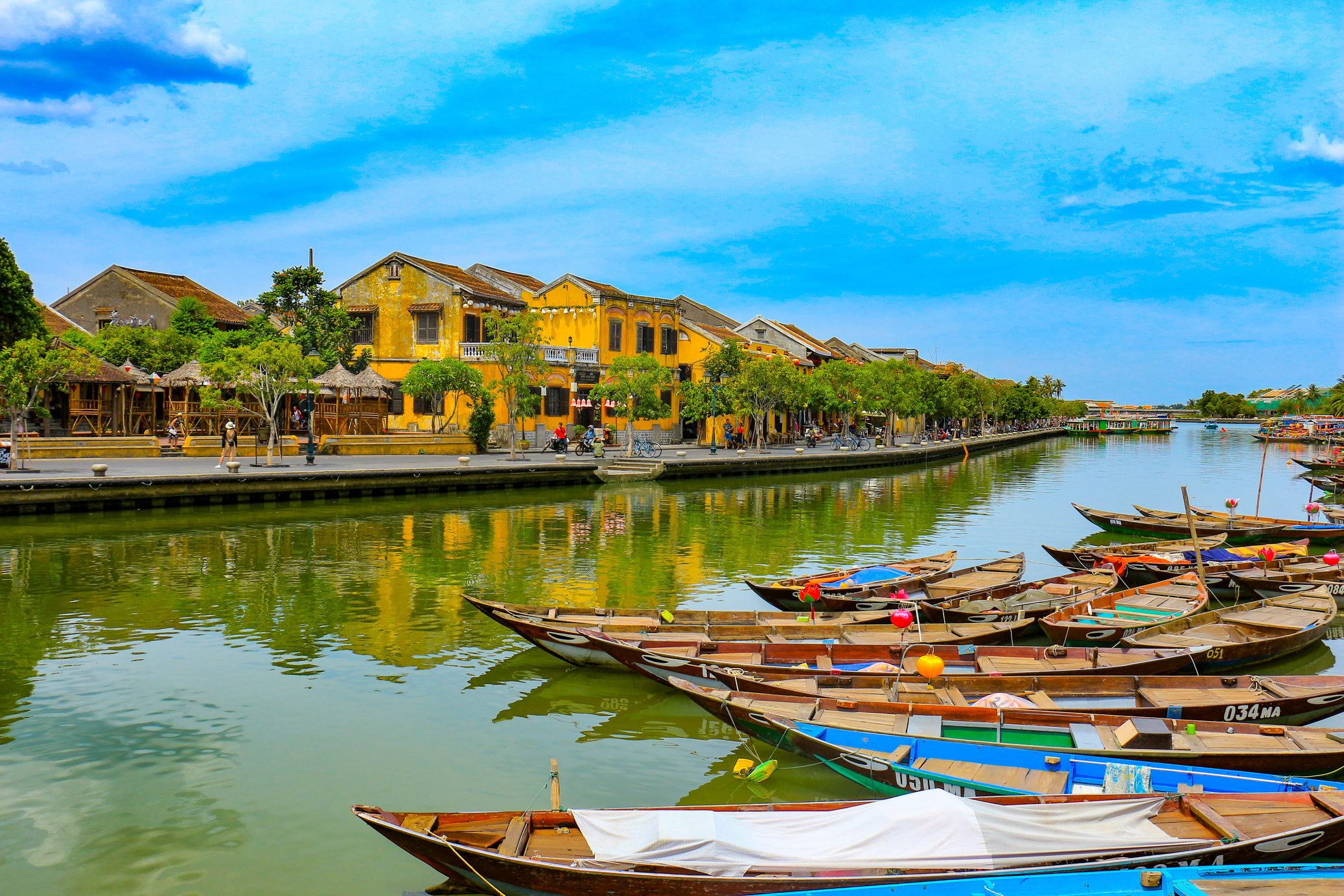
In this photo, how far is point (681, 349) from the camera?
54.7 meters

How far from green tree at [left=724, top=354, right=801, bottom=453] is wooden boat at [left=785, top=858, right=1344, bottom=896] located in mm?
42660

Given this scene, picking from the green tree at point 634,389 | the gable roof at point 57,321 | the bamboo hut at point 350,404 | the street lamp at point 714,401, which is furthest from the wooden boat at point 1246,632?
the gable roof at point 57,321

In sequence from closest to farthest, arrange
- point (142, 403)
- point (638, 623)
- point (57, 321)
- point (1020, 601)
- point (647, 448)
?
point (638, 623) → point (1020, 601) → point (142, 403) → point (57, 321) → point (647, 448)

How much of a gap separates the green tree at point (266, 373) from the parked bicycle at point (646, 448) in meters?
16.2

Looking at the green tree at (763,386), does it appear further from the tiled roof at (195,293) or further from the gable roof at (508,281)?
the tiled roof at (195,293)

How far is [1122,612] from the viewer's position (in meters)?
13.9

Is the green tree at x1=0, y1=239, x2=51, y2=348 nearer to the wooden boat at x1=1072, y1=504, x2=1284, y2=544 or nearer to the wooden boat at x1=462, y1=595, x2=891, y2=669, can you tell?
the wooden boat at x1=462, y1=595, x2=891, y2=669

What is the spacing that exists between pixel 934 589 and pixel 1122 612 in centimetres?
302

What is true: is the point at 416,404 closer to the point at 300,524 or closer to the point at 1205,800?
the point at 300,524

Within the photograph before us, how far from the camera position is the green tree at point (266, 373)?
1241 inches

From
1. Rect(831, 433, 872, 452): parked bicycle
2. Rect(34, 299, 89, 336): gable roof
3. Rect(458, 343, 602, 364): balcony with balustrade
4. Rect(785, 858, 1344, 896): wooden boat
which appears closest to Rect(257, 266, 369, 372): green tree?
Rect(458, 343, 602, 364): balcony with balustrade

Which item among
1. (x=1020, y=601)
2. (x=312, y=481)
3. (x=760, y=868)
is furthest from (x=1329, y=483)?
(x=760, y=868)

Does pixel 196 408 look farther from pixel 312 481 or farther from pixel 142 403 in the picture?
pixel 312 481

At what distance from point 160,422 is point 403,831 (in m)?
44.2
